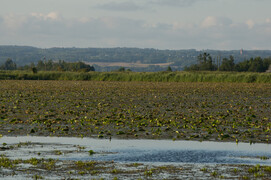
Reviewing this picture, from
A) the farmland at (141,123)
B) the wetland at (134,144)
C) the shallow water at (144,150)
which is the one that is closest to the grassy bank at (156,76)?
the farmland at (141,123)

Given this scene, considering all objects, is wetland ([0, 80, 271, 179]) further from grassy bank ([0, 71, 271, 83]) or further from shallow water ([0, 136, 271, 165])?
grassy bank ([0, 71, 271, 83])

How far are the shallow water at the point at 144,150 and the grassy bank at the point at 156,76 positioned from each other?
7518cm

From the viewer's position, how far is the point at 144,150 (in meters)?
18.2

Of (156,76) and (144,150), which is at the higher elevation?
(144,150)

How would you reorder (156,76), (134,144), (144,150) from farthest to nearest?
(156,76)
(134,144)
(144,150)

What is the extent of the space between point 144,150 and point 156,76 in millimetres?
82703

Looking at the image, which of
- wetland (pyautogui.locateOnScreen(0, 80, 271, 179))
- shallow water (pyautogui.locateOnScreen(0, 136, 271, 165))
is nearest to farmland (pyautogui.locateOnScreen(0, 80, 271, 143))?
wetland (pyautogui.locateOnScreen(0, 80, 271, 179))

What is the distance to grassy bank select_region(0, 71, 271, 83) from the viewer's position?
94.0 meters

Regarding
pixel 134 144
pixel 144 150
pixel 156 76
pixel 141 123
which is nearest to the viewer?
pixel 144 150

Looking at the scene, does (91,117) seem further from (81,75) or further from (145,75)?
(81,75)

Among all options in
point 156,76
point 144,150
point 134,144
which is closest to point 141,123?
point 134,144

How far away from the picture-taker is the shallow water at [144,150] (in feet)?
54.1

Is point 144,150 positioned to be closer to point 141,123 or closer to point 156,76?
point 141,123

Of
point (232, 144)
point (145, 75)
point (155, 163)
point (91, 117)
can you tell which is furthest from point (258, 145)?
point (145, 75)
